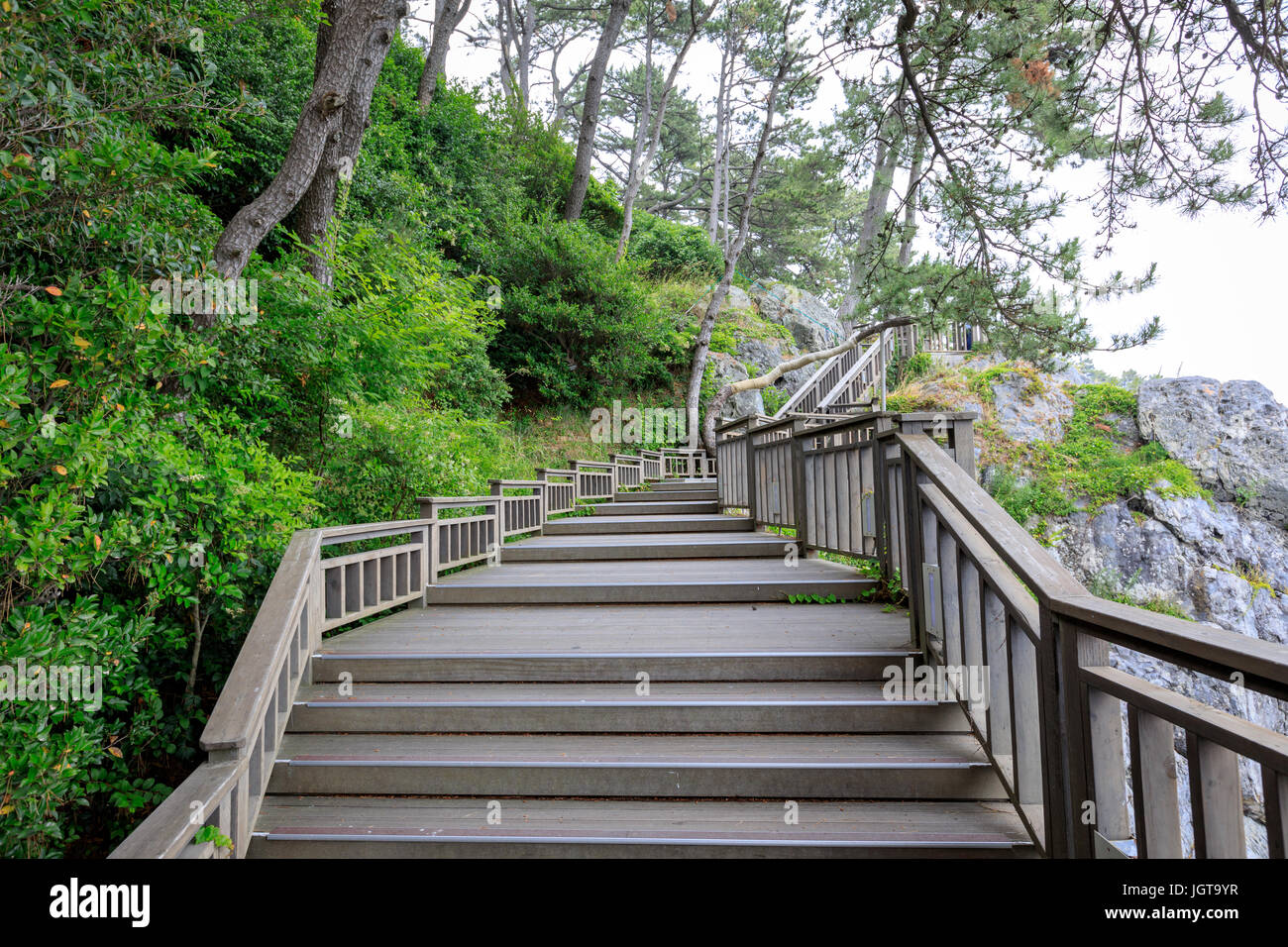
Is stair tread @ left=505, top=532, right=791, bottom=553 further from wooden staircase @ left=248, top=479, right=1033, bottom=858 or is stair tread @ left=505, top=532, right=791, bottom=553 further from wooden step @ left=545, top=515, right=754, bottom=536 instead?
wooden staircase @ left=248, top=479, right=1033, bottom=858

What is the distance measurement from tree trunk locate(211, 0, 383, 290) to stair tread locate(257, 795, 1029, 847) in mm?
4472

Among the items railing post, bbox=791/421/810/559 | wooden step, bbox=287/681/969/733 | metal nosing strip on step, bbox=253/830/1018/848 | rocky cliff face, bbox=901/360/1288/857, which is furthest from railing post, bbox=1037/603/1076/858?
rocky cliff face, bbox=901/360/1288/857

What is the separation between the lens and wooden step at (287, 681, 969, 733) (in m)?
3.06

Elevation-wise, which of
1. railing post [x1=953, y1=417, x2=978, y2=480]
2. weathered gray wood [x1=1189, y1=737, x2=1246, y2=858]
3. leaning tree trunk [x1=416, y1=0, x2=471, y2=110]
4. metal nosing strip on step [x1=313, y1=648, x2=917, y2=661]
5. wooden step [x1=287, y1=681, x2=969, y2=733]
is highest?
leaning tree trunk [x1=416, y1=0, x2=471, y2=110]

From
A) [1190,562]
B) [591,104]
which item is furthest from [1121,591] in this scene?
[591,104]

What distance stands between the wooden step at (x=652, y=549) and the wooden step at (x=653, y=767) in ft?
10.5

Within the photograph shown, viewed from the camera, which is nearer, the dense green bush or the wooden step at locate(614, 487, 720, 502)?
the wooden step at locate(614, 487, 720, 502)

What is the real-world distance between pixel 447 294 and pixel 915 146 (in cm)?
576

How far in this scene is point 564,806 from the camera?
8.87 feet

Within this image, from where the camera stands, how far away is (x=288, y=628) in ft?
10.0

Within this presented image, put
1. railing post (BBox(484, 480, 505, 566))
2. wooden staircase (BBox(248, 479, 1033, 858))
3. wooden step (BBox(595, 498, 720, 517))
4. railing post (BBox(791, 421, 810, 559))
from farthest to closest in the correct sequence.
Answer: wooden step (BBox(595, 498, 720, 517))
railing post (BBox(484, 480, 505, 566))
railing post (BBox(791, 421, 810, 559))
wooden staircase (BBox(248, 479, 1033, 858))
